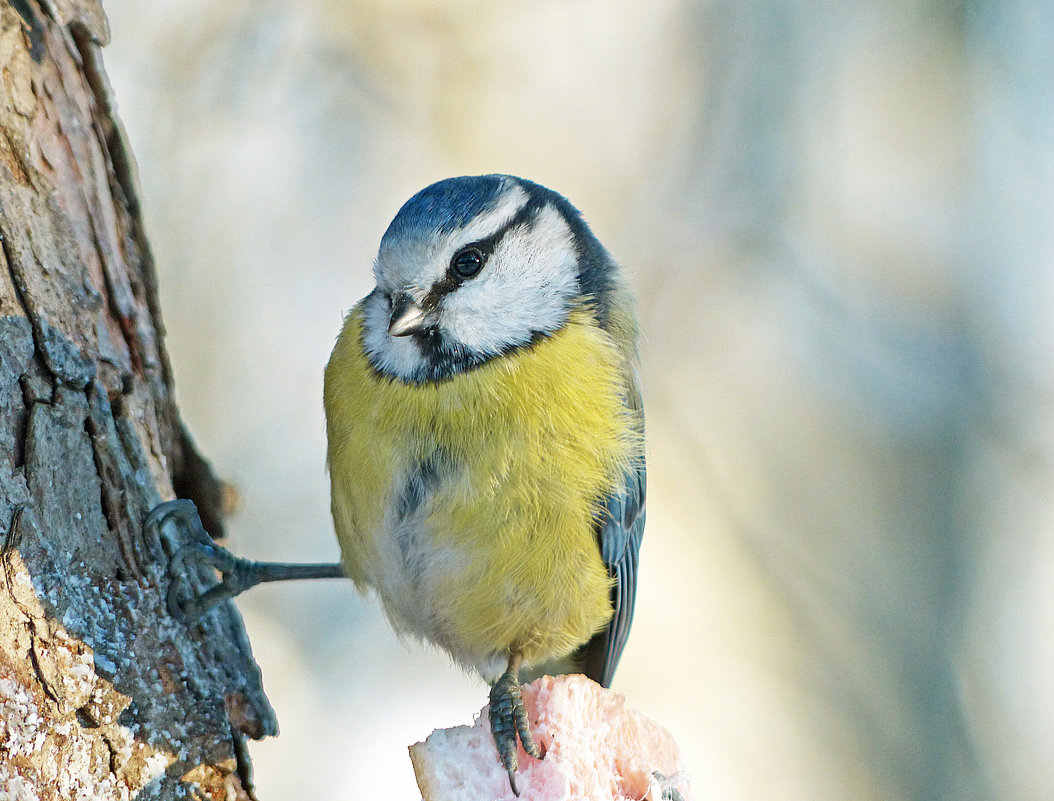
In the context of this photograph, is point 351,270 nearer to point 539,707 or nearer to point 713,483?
point 713,483

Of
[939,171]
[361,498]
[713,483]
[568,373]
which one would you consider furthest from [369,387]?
[939,171]

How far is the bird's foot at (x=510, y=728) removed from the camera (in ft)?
5.00

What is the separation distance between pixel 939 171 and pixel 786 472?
1.56m

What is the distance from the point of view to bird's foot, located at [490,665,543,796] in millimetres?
1523

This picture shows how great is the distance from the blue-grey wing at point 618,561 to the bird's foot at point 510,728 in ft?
1.10

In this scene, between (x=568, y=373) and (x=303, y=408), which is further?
(x=303, y=408)

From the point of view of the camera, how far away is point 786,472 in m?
4.05

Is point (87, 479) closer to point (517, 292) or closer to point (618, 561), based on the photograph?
point (517, 292)

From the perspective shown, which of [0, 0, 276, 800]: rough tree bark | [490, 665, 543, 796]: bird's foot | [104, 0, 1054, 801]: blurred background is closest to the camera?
[0, 0, 276, 800]: rough tree bark

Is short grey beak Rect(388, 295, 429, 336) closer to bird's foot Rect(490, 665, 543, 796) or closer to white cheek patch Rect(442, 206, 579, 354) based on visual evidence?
white cheek patch Rect(442, 206, 579, 354)

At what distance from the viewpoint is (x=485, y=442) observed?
1595 millimetres

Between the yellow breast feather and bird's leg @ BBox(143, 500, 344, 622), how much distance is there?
7.7 inches

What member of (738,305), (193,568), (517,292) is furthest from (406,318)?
(738,305)

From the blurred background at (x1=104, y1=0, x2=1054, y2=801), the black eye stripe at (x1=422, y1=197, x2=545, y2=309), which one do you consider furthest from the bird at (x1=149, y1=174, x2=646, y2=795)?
the blurred background at (x1=104, y1=0, x2=1054, y2=801)
